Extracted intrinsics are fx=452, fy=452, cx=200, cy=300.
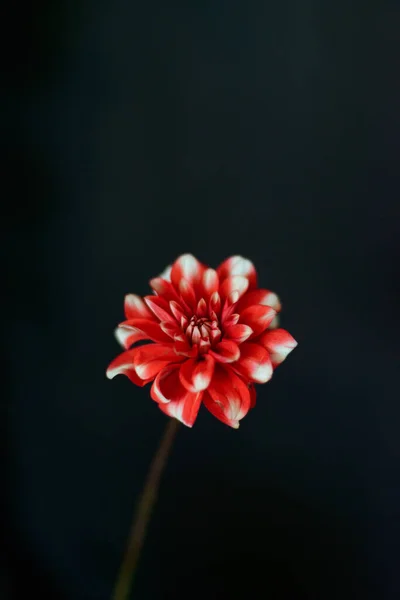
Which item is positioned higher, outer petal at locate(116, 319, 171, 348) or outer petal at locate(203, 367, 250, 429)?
outer petal at locate(116, 319, 171, 348)

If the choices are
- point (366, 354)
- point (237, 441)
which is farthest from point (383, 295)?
point (237, 441)

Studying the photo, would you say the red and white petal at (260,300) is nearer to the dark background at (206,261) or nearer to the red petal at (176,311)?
the red petal at (176,311)

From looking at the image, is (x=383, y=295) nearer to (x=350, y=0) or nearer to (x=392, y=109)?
(x=392, y=109)

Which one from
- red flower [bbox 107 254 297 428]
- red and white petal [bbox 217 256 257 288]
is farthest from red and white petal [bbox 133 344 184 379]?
red and white petal [bbox 217 256 257 288]

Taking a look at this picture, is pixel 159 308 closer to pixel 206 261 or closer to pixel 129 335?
pixel 129 335

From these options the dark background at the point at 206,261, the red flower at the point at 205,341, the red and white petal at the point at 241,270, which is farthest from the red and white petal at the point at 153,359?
the dark background at the point at 206,261

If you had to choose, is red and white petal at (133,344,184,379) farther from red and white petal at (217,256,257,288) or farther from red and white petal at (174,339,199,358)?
red and white petal at (217,256,257,288)

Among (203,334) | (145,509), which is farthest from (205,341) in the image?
(145,509)
